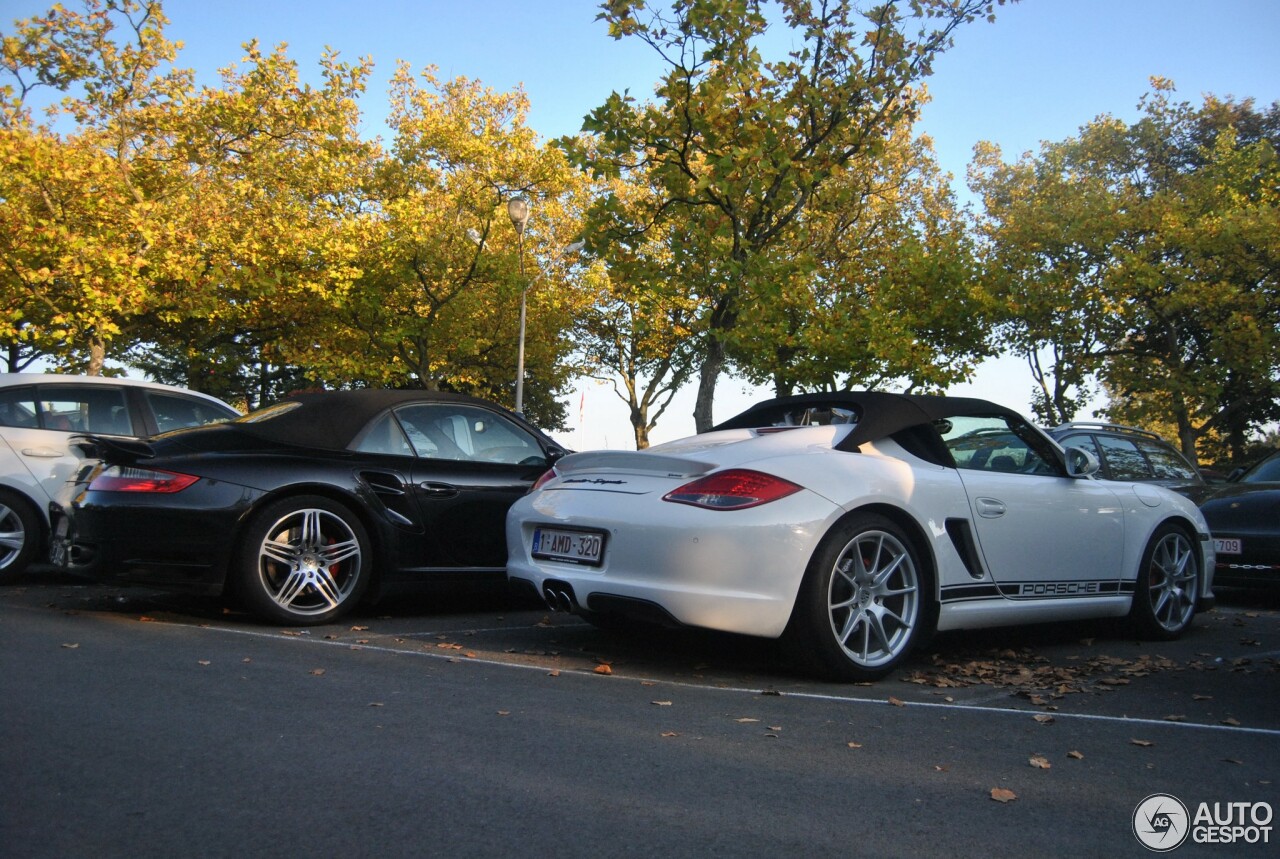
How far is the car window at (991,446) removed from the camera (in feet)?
19.3

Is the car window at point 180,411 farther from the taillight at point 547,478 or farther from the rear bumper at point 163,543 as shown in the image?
the taillight at point 547,478

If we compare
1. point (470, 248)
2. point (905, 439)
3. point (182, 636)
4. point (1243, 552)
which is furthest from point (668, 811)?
point (470, 248)

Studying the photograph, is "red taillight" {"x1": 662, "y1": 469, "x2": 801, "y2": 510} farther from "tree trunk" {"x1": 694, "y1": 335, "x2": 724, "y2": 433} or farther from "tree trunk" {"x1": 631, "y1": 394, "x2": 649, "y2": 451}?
"tree trunk" {"x1": 631, "y1": 394, "x2": 649, "y2": 451}

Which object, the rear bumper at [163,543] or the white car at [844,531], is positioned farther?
the rear bumper at [163,543]

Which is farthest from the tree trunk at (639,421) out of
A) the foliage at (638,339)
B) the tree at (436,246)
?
the tree at (436,246)

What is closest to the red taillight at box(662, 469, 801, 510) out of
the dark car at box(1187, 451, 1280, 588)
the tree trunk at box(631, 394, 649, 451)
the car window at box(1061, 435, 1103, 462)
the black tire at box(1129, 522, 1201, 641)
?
the black tire at box(1129, 522, 1201, 641)

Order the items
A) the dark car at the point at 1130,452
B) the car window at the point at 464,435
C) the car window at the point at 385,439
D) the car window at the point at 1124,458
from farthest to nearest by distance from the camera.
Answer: the car window at the point at 1124,458 → the dark car at the point at 1130,452 → the car window at the point at 464,435 → the car window at the point at 385,439

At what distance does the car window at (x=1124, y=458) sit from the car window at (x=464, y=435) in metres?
6.48

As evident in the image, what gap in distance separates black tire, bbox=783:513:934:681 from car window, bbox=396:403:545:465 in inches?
116

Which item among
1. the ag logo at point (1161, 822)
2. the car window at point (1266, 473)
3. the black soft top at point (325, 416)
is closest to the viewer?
the ag logo at point (1161, 822)

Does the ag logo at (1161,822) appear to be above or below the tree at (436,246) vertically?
below

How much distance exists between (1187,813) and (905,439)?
2.71m

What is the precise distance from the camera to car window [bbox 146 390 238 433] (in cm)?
893

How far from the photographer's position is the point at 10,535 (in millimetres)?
7824
